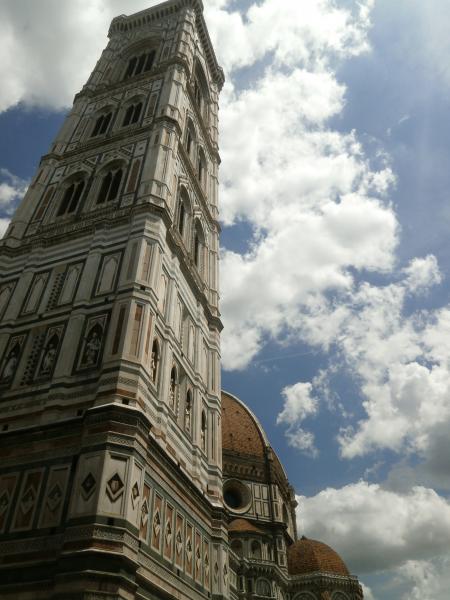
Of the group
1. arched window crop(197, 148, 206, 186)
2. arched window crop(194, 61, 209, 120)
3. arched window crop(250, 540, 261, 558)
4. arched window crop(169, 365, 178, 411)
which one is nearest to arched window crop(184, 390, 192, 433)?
arched window crop(169, 365, 178, 411)

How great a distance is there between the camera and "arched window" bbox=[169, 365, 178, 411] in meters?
12.9

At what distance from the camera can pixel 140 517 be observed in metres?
9.33

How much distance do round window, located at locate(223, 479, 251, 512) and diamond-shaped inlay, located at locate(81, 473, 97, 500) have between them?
2806 centimetres

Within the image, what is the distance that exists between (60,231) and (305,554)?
2858 centimetres

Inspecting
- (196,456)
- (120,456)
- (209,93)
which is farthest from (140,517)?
(209,93)

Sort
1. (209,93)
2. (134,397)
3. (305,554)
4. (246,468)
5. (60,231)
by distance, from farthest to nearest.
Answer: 1. (246,468)
2. (305,554)
3. (209,93)
4. (60,231)
5. (134,397)

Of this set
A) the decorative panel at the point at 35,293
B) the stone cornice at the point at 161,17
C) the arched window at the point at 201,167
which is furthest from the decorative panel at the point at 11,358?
the stone cornice at the point at 161,17

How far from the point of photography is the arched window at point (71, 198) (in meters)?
17.6

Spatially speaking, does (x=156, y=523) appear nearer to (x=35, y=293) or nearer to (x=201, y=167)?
(x=35, y=293)

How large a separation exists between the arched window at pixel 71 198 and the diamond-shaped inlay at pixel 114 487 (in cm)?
1088

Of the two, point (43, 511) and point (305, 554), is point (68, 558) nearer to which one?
point (43, 511)

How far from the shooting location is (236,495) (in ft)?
118

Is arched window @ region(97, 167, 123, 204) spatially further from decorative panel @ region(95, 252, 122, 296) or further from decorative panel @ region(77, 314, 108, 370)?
decorative panel @ region(77, 314, 108, 370)

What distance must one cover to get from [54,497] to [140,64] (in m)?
23.1
